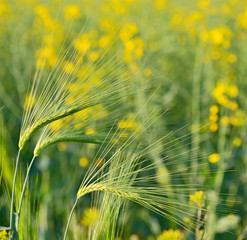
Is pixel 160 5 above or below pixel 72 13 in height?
above

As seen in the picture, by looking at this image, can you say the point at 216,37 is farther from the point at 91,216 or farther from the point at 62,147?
the point at 91,216

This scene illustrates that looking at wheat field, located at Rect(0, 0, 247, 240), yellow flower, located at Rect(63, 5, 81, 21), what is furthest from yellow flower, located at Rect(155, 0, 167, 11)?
yellow flower, located at Rect(63, 5, 81, 21)

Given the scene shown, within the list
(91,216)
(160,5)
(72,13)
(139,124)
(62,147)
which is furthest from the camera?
(160,5)

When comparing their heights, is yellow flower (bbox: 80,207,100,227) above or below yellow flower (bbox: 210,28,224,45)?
below

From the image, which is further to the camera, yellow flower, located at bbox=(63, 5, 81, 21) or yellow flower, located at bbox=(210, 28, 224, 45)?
yellow flower, located at bbox=(63, 5, 81, 21)

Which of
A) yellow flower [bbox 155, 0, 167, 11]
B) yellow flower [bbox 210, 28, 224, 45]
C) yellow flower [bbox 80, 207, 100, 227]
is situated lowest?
yellow flower [bbox 80, 207, 100, 227]

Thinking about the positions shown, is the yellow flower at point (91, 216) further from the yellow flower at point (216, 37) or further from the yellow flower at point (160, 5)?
the yellow flower at point (160, 5)

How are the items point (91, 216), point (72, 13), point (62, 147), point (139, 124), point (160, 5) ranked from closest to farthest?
point (139, 124)
point (91, 216)
point (62, 147)
point (72, 13)
point (160, 5)

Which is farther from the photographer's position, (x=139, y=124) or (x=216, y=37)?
(x=216, y=37)

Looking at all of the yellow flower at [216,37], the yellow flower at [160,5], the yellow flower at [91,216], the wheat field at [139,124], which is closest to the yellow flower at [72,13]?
the wheat field at [139,124]

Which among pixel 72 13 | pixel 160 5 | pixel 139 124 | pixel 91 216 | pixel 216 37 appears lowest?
pixel 91 216

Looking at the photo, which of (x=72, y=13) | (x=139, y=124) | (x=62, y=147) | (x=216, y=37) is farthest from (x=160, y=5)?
(x=139, y=124)

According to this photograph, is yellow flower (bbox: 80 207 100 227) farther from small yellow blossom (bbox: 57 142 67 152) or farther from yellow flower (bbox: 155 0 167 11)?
yellow flower (bbox: 155 0 167 11)

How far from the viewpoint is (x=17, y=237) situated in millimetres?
1059
